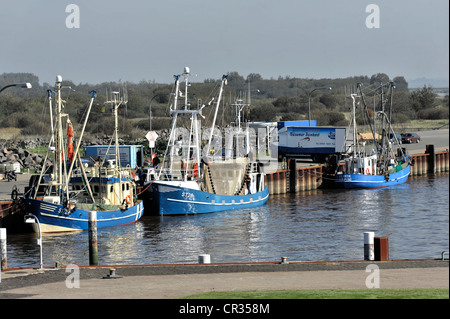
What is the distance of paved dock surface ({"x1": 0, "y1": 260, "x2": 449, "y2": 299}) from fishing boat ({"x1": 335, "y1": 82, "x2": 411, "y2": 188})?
166 feet

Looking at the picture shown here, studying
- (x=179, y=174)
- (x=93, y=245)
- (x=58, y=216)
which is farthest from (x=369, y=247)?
(x=179, y=174)

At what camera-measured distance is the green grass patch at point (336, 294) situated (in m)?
23.5

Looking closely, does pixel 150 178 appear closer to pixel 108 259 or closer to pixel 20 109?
pixel 108 259

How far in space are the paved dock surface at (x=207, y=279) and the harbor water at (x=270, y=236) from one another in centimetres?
833

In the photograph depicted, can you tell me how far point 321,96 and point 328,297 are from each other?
528 feet

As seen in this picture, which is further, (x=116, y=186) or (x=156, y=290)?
(x=116, y=186)

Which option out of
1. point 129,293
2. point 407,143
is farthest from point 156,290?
point 407,143

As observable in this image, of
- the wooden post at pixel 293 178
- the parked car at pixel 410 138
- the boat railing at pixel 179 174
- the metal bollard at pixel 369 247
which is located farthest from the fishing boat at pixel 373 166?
the metal bollard at pixel 369 247

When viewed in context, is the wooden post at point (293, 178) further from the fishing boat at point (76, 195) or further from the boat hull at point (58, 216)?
the boat hull at point (58, 216)

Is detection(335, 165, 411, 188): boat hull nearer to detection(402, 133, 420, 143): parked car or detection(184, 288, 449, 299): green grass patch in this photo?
detection(402, 133, 420, 143): parked car

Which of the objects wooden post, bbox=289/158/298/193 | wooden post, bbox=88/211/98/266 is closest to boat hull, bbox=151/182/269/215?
wooden post, bbox=289/158/298/193

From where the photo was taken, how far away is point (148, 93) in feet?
600

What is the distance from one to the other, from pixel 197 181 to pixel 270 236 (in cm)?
1523

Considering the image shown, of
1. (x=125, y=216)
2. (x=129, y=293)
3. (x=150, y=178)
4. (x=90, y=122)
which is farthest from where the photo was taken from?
(x=90, y=122)
